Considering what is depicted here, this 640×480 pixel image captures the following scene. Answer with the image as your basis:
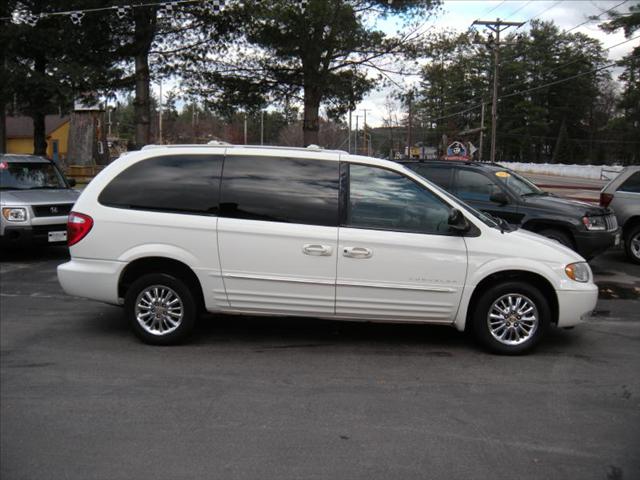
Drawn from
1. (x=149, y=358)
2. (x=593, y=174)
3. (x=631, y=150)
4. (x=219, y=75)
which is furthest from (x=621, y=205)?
(x=631, y=150)

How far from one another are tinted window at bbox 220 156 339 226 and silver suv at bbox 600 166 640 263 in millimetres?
7806

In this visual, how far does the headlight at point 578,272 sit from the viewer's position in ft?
19.1

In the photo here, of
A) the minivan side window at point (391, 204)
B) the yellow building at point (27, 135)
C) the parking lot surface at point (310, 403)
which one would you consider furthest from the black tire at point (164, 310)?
the yellow building at point (27, 135)

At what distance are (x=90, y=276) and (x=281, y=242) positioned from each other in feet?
6.21

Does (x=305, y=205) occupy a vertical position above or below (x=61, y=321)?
above

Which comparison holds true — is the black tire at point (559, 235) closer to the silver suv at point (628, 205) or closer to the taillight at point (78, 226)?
the silver suv at point (628, 205)

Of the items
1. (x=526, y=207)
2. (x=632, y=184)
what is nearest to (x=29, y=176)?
(x=526, y=207)

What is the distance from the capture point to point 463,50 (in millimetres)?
20375

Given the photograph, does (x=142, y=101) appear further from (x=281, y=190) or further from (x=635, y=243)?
(x=281, y=190)

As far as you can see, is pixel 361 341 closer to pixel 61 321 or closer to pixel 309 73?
pixel 61 321

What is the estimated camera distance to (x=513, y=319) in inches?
229

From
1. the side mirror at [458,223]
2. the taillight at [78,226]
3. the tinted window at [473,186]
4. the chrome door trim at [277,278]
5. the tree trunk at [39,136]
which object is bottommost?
the chrome door trim at [277,278]

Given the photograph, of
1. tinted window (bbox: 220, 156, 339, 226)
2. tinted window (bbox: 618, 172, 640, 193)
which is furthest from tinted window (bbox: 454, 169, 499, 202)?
tinted window (bbox: 220, 156, 339, 226)

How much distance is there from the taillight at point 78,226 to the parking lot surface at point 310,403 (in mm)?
1038
